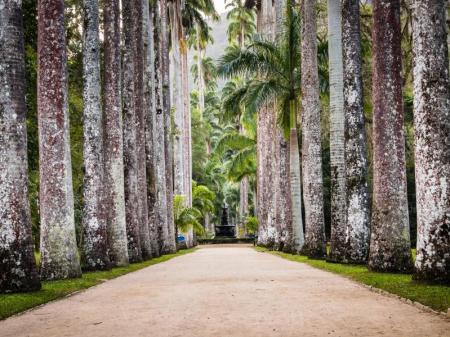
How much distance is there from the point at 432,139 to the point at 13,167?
283 inches

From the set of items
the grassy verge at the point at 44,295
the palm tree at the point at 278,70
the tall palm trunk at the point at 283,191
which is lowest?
the grassy verge at the point at 44,295

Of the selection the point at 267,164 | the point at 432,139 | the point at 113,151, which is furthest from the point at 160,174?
the point at 432,139

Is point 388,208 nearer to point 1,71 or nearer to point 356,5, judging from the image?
point 356,5

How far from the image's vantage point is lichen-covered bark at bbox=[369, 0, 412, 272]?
36.9 feet

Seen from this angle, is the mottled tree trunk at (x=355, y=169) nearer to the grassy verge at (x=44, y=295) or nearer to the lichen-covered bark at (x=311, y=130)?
the lichen-covered bark at (x=311, y=130)

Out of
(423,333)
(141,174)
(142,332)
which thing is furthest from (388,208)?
(141,174)

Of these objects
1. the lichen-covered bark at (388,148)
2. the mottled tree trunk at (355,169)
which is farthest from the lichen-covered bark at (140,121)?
the lichen-covered bark at (388,148)

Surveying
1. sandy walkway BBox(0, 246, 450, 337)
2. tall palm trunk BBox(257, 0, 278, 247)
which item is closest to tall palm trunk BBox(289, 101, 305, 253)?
tall palm trunk BBox(257, 0, 278, 247)

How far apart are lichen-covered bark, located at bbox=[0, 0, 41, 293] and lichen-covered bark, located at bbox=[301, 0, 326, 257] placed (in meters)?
11.6

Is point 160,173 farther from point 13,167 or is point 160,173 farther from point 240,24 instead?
point 240,24

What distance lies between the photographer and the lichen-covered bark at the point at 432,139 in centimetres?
864

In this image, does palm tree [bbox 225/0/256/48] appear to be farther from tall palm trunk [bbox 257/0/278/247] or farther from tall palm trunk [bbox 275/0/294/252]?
tall palm trunk [bbox 275/0/294/252]

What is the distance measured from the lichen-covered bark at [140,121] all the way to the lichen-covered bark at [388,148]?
10.6 m

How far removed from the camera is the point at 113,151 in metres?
16.1
